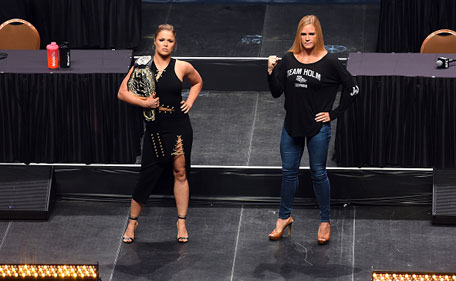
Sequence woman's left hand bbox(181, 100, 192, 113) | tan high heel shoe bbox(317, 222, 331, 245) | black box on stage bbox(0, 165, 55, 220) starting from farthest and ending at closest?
black box on stage bbox(0, 165, 55, 220) → tan high heel shoe bbox(317, 222, 331, 245) → woman's left hand bbox(181, 100, 192, 113)

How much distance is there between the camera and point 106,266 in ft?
20.7

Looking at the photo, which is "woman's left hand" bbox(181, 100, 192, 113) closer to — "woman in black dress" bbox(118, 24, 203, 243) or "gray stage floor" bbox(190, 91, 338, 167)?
"woman in black dress" bbox(118, 24, 203, 243)

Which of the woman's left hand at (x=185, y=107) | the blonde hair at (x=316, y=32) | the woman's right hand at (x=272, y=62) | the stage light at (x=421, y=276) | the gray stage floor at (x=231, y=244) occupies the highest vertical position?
the blonde hair at (x=316, y=32)

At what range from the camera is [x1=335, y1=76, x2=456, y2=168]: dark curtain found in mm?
6941

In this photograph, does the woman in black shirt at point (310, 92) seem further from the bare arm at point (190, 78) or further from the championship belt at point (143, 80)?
the championship belt at point (143, 80)

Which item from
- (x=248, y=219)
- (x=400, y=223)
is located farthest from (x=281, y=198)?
(x=400, y=223)

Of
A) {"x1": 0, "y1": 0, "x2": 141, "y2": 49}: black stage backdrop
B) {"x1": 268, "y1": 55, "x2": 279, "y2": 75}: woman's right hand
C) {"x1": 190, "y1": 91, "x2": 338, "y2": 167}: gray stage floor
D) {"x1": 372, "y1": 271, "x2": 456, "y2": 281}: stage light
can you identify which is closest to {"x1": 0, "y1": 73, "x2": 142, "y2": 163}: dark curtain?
{"x1": 190, "y1": 91, "x2": 338, "y2": 167}: gray stage floor

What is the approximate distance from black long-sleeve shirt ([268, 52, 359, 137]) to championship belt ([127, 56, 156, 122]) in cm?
73

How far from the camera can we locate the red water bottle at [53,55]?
7.06 meters

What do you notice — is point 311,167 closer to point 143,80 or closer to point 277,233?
point 277,233

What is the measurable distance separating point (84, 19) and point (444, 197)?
14.1 feet

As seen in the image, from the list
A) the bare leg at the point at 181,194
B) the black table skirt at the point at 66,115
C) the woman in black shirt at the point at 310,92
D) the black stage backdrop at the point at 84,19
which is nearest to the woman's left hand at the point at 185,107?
the bare leg at the point at 181,194

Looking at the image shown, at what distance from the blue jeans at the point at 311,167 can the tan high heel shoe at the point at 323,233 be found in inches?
1.3

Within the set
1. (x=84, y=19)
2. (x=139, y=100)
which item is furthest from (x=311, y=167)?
(x=84, y=19)
